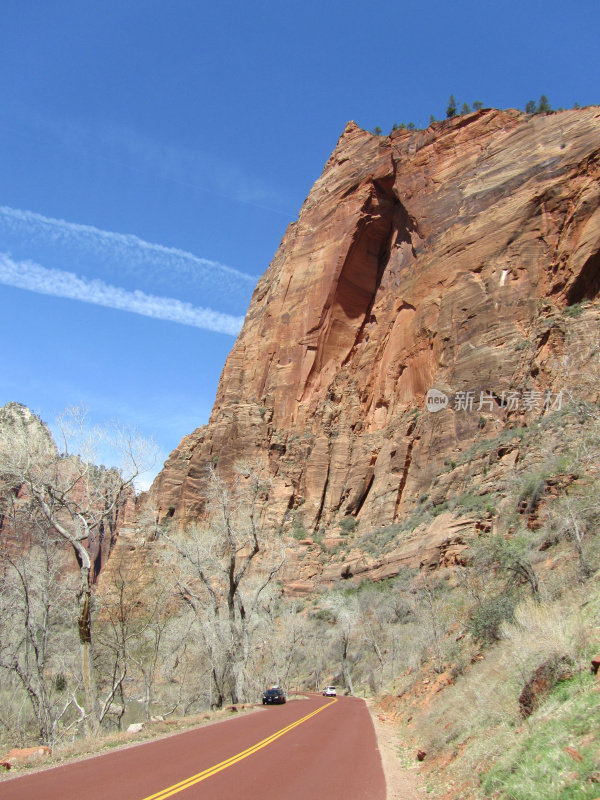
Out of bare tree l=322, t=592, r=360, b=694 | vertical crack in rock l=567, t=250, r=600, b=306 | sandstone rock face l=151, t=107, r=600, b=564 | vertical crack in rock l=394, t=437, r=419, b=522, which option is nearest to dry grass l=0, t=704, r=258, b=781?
sandstone rock face l=151, t=107, r=600, b=564

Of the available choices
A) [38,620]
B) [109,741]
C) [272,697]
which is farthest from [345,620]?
[109,741]

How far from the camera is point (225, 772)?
330 inches

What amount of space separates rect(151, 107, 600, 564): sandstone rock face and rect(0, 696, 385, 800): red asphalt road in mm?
25342

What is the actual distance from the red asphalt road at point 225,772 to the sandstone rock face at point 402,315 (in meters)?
25.3

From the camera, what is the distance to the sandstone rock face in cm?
4531

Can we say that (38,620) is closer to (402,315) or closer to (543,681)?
(543,681)

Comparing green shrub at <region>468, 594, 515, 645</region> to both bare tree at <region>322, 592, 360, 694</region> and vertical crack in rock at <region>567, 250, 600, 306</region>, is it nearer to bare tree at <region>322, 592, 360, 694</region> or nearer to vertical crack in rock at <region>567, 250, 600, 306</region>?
bare tree at <region>322, 592, 360, 694</region>

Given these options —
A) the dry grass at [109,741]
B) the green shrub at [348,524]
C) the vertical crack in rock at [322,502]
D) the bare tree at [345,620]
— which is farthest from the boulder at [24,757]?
the vertical crack in rock at [322,502]

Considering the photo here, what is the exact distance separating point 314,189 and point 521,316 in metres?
48.9

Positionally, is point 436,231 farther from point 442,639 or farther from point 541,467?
point 442,639

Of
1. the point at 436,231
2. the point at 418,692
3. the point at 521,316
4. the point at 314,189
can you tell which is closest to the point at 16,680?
the point at 418,692

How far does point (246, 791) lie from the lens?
23.6 ft

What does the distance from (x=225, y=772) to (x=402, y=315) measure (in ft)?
184

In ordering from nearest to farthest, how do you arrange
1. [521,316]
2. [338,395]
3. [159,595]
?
[159,595] → [521,316] → [338,395]
